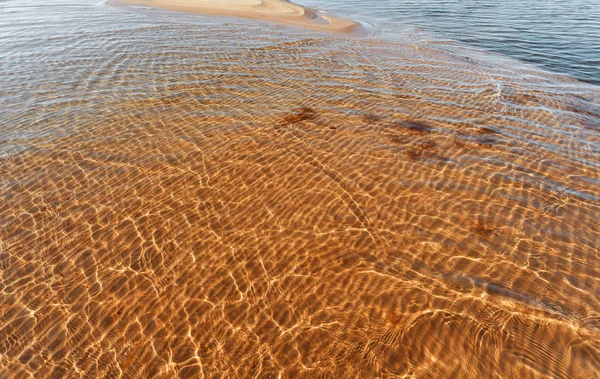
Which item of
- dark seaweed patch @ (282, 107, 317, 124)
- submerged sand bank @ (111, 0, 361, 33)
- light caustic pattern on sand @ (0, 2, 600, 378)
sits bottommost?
light caustic pattern on sand @ (0, 2, 600, 378)

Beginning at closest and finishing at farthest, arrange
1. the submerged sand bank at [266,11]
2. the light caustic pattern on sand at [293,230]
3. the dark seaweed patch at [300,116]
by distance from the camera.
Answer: the light caustic pattern on sand at [293,230]
the dark seaweed patch at [300,116]
the submerged sand bank at [266,11]

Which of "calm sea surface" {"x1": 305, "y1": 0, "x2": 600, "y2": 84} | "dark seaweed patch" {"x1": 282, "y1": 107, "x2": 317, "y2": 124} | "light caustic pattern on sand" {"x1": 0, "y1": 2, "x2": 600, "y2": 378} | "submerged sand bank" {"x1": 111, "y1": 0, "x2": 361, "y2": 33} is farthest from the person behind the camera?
"submerged sand bank" {"x1": 111, "y1": 0, "x2": 361, "y2": 33}

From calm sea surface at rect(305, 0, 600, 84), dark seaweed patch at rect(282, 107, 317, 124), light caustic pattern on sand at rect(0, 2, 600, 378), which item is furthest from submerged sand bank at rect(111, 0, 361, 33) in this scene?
dark seaweed patch at rect(282, 107, 317, 124)

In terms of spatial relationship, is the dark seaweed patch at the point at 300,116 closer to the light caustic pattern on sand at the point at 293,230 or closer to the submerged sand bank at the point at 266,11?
the light caustic pattern on sand at the point at 293,230

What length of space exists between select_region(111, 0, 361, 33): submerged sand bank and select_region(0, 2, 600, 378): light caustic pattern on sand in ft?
35.3

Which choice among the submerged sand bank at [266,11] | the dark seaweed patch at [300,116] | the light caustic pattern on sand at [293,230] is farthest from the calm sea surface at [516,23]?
the dark seaweed patch at [300,116]

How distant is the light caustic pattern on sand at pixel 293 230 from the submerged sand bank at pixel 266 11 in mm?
10765

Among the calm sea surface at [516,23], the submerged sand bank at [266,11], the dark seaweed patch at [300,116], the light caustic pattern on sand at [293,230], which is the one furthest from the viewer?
the submerged sand bank at [266,11]

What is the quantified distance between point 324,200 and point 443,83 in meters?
8.25

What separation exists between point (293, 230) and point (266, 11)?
20.8 meters

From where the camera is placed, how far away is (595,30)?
20.5 meters

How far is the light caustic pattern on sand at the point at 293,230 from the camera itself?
4535 mm

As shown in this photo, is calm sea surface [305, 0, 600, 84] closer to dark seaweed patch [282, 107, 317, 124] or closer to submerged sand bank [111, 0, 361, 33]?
submerged sand bank [111, 0, 361, 33]

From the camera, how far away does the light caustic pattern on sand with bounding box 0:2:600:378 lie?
4535mm
